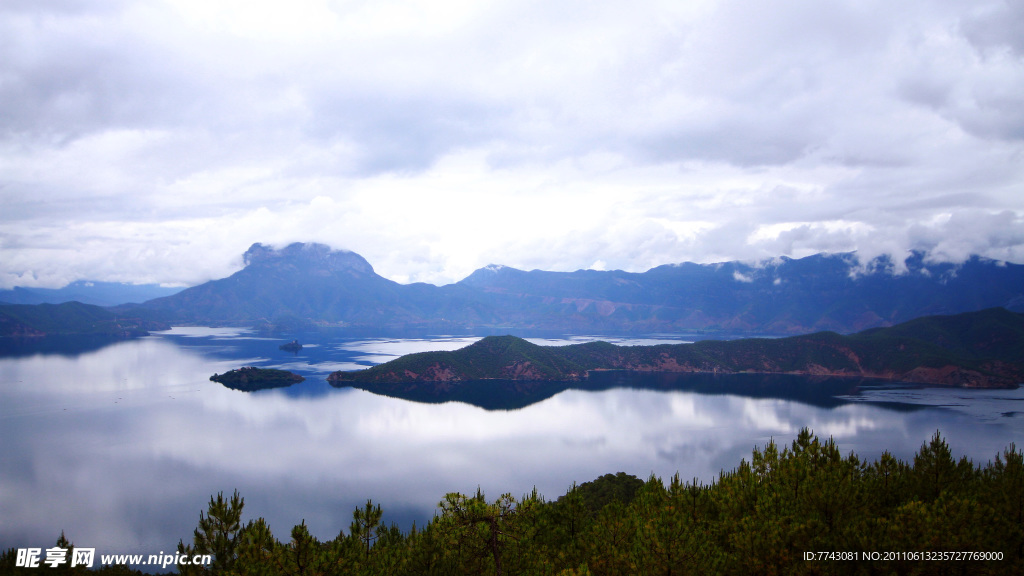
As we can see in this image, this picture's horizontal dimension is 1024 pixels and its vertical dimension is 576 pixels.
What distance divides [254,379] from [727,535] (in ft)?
550

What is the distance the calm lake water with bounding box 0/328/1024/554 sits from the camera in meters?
66.5

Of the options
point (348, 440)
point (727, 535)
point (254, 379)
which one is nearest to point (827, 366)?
point (348, 440)

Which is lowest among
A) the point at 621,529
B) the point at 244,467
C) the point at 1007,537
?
the point at 244,467

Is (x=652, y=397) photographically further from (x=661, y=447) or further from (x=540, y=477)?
(x=540, y=477)

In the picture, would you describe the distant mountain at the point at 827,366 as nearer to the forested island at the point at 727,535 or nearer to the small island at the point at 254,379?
the small island at the point at 254,379

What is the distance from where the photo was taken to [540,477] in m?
79.5

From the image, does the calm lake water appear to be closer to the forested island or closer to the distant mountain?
the distant mountain

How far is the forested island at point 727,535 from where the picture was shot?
58.4 feet

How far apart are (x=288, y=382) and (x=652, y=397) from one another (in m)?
115

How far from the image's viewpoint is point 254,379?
530 ft

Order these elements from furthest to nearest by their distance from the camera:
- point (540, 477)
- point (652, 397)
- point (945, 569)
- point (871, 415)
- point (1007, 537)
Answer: point (652, 397) < point (871, 415) < point (540, 477) < point (1007, 537) < point (945, 569)

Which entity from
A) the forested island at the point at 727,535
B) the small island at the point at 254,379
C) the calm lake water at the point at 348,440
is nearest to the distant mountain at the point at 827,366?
the calm lake water at the point at 348,440

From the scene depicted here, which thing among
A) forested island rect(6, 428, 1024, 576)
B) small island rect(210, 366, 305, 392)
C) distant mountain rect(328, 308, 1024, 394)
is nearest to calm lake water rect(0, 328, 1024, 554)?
small island rect(210, 366, 305, 392)

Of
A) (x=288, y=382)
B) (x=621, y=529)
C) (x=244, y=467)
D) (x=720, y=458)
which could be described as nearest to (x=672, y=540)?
(x=621, y=529)
